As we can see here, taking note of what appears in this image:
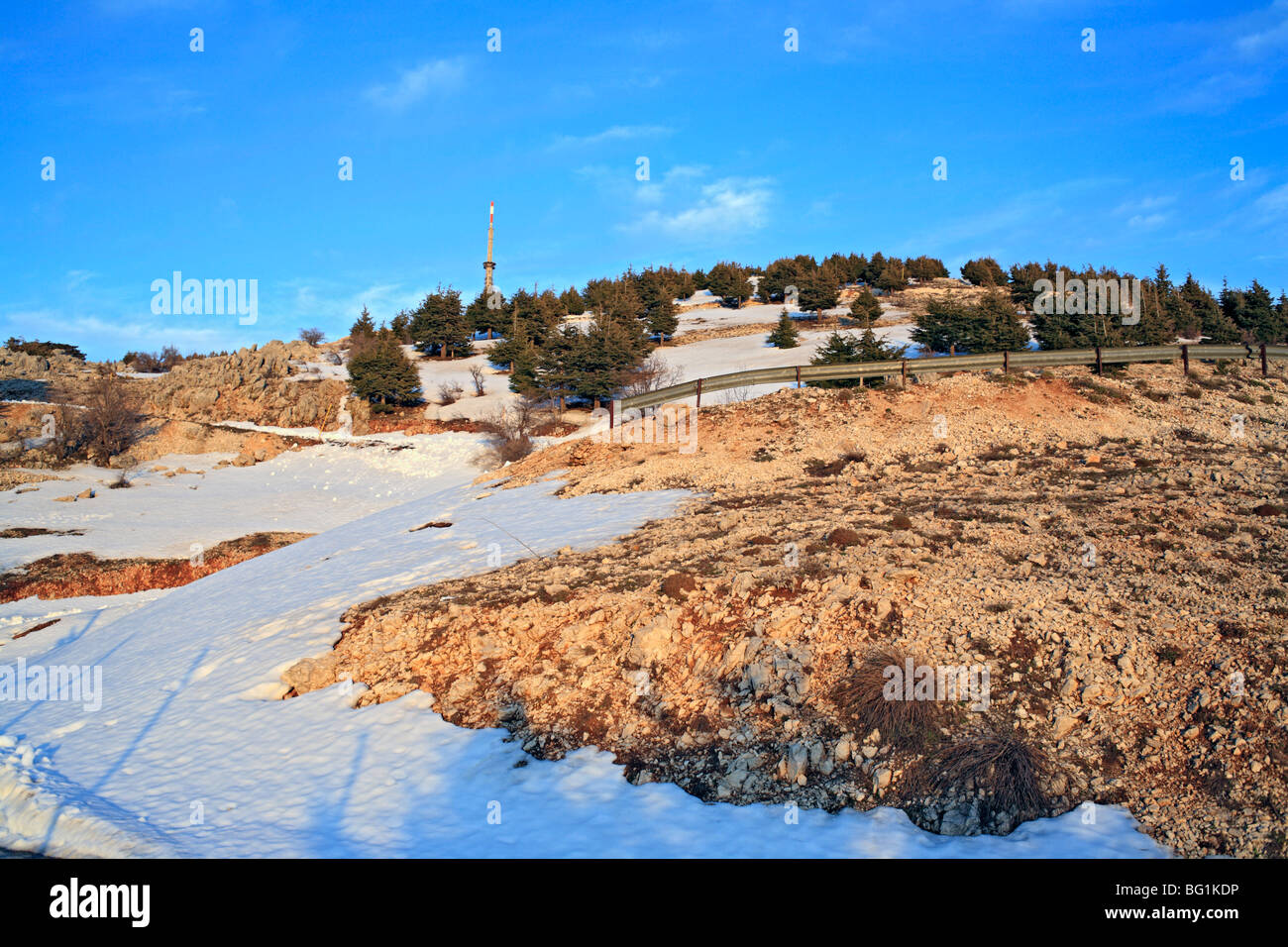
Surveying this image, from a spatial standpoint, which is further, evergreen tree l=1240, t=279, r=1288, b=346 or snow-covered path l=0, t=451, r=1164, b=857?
evergreen tree l=1240, t=279, r=1288, b=346

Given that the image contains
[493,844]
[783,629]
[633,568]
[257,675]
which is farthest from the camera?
[633,568]

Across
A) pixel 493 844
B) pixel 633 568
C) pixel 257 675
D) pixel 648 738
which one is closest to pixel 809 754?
pixel 648 738

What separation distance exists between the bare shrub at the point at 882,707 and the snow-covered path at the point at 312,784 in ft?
3.33

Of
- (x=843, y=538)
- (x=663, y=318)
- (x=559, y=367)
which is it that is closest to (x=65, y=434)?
(x=559, y=367)

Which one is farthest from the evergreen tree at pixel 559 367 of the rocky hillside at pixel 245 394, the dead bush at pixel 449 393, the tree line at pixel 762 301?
the rocky hillside at pixel 245 394

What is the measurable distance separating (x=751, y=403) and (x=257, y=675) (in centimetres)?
1728

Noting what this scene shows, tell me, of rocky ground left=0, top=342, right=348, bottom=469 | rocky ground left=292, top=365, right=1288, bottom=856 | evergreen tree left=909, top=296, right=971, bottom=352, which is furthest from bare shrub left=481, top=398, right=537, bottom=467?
evergreen tree left=909, top=296, right=971, bottom=352

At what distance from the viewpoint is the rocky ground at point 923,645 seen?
658cm

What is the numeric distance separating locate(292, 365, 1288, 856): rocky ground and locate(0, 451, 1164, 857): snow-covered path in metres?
0.37

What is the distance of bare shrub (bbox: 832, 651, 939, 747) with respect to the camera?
7.32m

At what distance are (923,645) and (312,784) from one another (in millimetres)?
7330

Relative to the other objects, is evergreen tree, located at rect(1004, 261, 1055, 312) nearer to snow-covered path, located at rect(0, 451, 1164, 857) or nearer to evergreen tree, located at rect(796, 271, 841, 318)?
evergreen tree, located at rect(796, 271, 841, 318)
